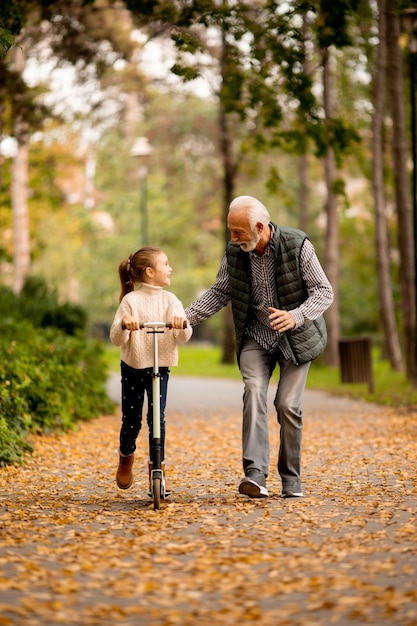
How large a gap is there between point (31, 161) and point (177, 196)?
15.5 m

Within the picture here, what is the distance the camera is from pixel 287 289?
303 inches

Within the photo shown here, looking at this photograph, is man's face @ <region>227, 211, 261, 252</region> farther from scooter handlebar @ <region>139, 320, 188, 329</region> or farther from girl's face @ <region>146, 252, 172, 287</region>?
scooter handlebar @ <region>139, 320, 188, 329</region>

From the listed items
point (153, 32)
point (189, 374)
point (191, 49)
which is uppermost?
point (153, 32)

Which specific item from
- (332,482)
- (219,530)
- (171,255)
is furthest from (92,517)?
(171,255)

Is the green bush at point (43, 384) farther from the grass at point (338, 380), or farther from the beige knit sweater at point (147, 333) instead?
the beige knit sweater at point (147, 333)

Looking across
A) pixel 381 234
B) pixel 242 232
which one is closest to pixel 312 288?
pixel 242 232

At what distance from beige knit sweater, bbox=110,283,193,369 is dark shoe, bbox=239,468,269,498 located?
3.00 feet

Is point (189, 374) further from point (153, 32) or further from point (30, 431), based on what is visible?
point (30, 431)

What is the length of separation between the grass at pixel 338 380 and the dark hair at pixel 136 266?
30.6ft

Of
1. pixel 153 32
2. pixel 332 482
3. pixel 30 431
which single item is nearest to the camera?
pixel 332 482

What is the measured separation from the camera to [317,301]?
24.7 ft

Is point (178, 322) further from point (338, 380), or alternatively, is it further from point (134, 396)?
point (338, 380)

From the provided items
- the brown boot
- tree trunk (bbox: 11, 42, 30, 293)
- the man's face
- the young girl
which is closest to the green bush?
the brown boot

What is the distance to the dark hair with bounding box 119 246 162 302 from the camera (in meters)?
7.47
